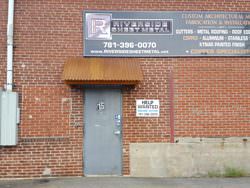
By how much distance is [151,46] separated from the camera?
29.7 feet

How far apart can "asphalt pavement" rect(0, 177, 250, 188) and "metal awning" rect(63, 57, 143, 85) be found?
242cm

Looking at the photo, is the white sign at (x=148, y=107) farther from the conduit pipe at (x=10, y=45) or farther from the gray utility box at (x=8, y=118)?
the conduit pipe at (x=10, y=45)

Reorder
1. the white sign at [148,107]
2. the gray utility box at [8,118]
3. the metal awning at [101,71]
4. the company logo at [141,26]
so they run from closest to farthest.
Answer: the metal awning at [101,71], the gray utility box at [8,118], the white sign at [148,107], the company logo at [141,26]

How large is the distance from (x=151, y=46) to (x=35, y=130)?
377 cm

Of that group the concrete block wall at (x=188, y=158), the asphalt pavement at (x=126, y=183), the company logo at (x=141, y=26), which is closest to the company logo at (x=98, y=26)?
the company logo at (x=141, y=26)

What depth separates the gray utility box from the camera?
8.47m

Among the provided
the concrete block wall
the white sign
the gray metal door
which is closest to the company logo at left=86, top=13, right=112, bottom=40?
the gray metal door

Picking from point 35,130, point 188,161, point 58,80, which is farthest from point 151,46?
point 35,130

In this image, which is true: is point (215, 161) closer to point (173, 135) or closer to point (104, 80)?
point (173, 135)

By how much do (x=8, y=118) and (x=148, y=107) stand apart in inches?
142

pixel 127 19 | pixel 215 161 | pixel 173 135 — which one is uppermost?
pixel 127 19

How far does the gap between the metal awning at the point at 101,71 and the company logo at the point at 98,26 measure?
2.08ft

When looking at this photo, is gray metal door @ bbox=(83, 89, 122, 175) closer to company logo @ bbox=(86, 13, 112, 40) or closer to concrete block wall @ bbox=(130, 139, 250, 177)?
concrete block wall @ bbox=(130, 139, 250, 177)

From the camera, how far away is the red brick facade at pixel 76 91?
872cm
